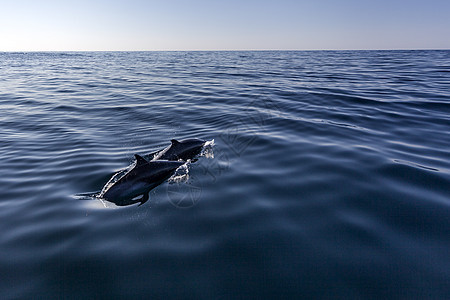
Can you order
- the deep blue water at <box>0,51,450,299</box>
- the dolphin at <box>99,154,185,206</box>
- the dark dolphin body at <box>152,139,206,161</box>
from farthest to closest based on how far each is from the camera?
the dark dolphin body at <box>152,139,206,161</box>
the dolphin at <box>99,154,185,206</box>
the deep blue water at <box>0,51,450,299</box>

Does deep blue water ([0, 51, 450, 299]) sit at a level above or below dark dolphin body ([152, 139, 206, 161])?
below

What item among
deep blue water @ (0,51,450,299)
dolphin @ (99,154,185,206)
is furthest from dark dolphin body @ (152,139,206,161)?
dolphin @ (99,154,185,206)

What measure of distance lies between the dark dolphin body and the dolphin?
96 centimetres

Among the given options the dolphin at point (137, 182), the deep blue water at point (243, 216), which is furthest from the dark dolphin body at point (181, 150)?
the dolphin at point (137, 182)

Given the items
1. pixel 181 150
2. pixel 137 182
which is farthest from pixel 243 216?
pixel 181 150

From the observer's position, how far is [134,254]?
395 centimetres

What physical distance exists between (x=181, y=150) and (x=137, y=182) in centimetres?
203

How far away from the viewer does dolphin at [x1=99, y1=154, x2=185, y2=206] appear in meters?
5.57

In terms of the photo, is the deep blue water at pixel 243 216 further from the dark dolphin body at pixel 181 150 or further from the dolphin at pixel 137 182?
the dark dolphin body at pixel 181 150

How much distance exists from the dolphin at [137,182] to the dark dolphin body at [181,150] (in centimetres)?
96

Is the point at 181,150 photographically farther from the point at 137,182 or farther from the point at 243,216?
the point at 243,216

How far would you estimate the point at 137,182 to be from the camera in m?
5.82

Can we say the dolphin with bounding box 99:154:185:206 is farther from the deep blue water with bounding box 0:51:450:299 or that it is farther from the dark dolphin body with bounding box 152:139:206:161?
the dark dolphin body with bounding box 152:139:206:161

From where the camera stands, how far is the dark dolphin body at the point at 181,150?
7405 mm
